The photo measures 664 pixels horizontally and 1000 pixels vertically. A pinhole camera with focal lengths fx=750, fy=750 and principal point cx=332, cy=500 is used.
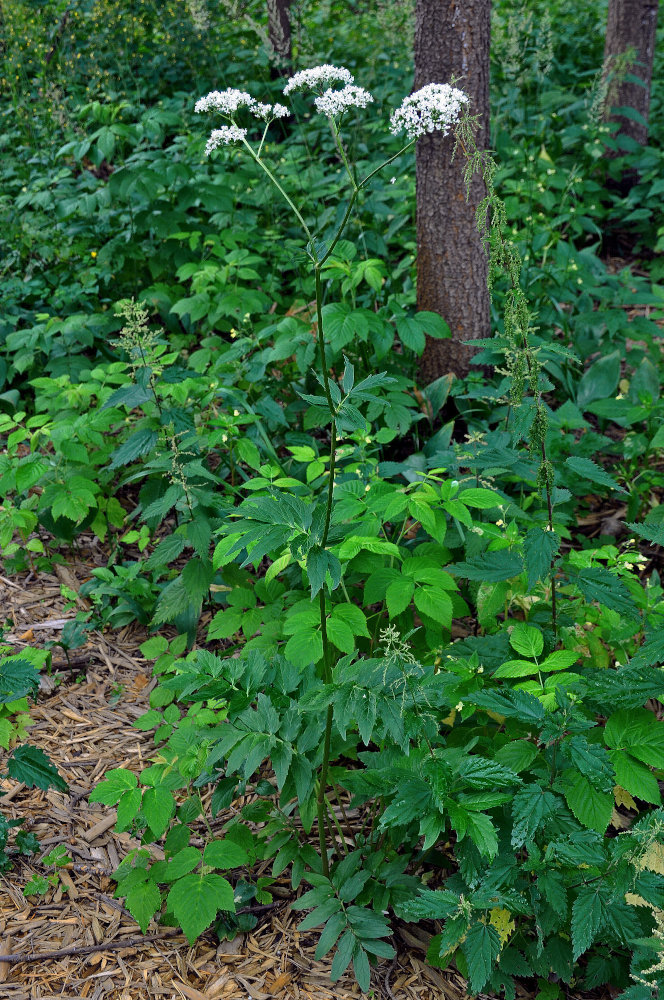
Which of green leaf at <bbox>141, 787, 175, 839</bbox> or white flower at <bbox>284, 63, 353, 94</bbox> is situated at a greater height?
white flower at <bbox>284, 63, 353, 94</bbox>

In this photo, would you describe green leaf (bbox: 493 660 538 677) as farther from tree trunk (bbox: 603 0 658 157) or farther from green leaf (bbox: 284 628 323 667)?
tree trunk (bbox: 603 0 658 157)

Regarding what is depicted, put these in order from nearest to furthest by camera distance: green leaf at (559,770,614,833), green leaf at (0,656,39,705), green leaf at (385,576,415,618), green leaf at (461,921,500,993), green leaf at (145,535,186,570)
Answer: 1. green leaf at (461,921,500,993)
2. green leaf at (559,770,614,833)
3. green leaf at (0,656,39,705)
4. green leaf at (385,576,415,618)
5. green leaf at (145,535,186,570)

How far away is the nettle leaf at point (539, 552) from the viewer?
1.77 m

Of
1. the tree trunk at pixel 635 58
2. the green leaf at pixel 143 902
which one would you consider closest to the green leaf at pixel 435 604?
the green leaf at pixel 143 902

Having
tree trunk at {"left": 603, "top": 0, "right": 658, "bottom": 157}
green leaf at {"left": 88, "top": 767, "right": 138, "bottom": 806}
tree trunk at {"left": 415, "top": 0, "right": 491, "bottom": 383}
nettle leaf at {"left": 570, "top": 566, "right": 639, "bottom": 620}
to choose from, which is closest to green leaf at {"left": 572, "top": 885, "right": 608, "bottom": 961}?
nettle leaf at {"left": 570, "top": 566, "right": 639, "bottom": 620}

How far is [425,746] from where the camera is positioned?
163 centimetres

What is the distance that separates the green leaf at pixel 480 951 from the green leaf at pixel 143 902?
0.76 meters

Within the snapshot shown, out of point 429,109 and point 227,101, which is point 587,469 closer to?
point 429,109

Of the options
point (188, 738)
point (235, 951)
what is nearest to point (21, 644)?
point (188, 738)

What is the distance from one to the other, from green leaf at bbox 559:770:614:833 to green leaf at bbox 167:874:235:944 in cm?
80

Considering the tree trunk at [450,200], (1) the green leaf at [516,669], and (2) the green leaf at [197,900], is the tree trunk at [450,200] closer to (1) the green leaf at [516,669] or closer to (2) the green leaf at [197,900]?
(1) the green leaf at [516,669]

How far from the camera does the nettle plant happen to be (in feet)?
4.93

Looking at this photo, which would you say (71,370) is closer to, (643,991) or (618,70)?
(643,991)

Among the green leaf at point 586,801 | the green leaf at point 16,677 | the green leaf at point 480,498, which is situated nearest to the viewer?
the green leaf at point 586,801
